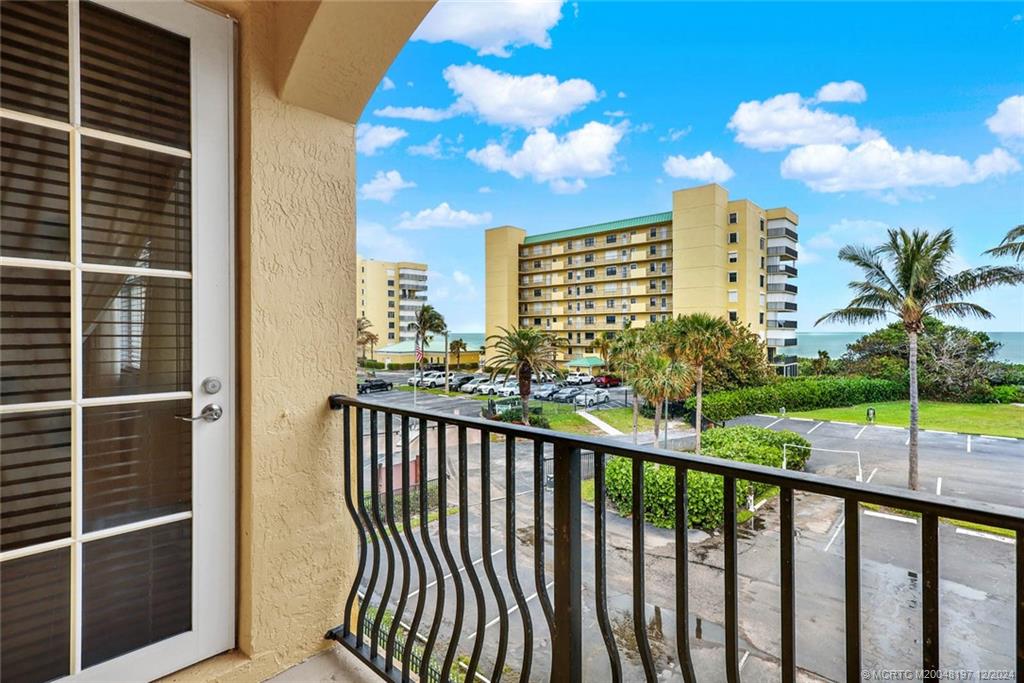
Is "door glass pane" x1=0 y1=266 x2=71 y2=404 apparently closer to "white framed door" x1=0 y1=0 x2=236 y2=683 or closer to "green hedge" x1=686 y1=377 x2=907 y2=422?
"white framed door" x1=0 y1=0 x2=236 y2=683

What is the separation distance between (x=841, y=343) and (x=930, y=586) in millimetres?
10398

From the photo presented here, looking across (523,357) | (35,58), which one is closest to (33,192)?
(35,58)

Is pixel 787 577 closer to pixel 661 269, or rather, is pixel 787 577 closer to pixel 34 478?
pixel 34 478

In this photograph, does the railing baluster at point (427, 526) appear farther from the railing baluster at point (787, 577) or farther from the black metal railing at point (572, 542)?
the railing baluster at point (787, 577)

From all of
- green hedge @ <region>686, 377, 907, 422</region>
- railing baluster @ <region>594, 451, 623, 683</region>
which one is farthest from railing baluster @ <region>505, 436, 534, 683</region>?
green hedge @ <region>686, 377, 907, 422</region>

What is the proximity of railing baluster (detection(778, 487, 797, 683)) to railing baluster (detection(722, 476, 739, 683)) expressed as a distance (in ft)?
0.19

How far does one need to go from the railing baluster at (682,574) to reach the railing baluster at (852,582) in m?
0.19

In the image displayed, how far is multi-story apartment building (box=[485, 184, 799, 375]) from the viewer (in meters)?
13.9

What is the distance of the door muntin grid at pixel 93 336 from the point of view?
98 cm

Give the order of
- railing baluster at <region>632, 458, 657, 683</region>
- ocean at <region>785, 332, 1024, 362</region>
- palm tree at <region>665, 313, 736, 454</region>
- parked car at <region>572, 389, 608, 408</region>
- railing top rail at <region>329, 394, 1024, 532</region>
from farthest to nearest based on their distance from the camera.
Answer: palm tree at <region>665, 313, 736, 454</region> → parked car at <region>572, 389, 608, 408</region> → ocean at <region>785, 332, 1024, 362</region> → railing baluster at <region>632, 458, 657, 683</region> → railing top rail at <region>329, 394, 1024, 532</region>

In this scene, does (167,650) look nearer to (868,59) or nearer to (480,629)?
(480,629)

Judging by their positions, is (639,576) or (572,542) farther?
(572,542)

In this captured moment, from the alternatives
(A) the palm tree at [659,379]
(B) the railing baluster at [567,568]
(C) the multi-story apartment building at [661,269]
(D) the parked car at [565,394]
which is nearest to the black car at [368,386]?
(B) the railing baluster at [567,568]

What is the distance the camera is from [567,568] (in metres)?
0.86
